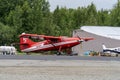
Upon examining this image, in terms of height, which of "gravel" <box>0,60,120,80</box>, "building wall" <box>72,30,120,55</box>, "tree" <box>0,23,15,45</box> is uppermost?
"gravel" <box>0,60,120,80</box>

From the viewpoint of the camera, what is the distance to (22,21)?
87688 mm

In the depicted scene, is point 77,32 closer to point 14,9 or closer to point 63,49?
point 63,49

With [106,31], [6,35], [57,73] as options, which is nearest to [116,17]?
[106,31]

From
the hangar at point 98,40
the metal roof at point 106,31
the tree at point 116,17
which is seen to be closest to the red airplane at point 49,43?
the hangar at point 98,40

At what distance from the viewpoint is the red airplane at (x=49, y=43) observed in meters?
59.4

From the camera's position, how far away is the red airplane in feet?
195

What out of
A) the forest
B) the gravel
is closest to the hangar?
the forest

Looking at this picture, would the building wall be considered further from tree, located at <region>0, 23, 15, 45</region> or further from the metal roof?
tree, located at <region>0, 23, 15, 45</region>

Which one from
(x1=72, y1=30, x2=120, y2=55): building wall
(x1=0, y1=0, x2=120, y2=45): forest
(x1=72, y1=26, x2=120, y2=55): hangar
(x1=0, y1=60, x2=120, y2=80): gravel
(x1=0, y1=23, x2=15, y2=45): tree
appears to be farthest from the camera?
(x1=0, y1=0, x2=120, y2=45): forest

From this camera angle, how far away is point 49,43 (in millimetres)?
60719

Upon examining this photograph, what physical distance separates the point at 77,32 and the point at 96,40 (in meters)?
4.63

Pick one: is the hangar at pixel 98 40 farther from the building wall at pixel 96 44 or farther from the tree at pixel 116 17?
the tree at pixel 116 17

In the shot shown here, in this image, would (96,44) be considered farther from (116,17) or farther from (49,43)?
(116,17)

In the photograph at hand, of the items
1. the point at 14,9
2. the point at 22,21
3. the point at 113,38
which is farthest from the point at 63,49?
the point at 14,9
